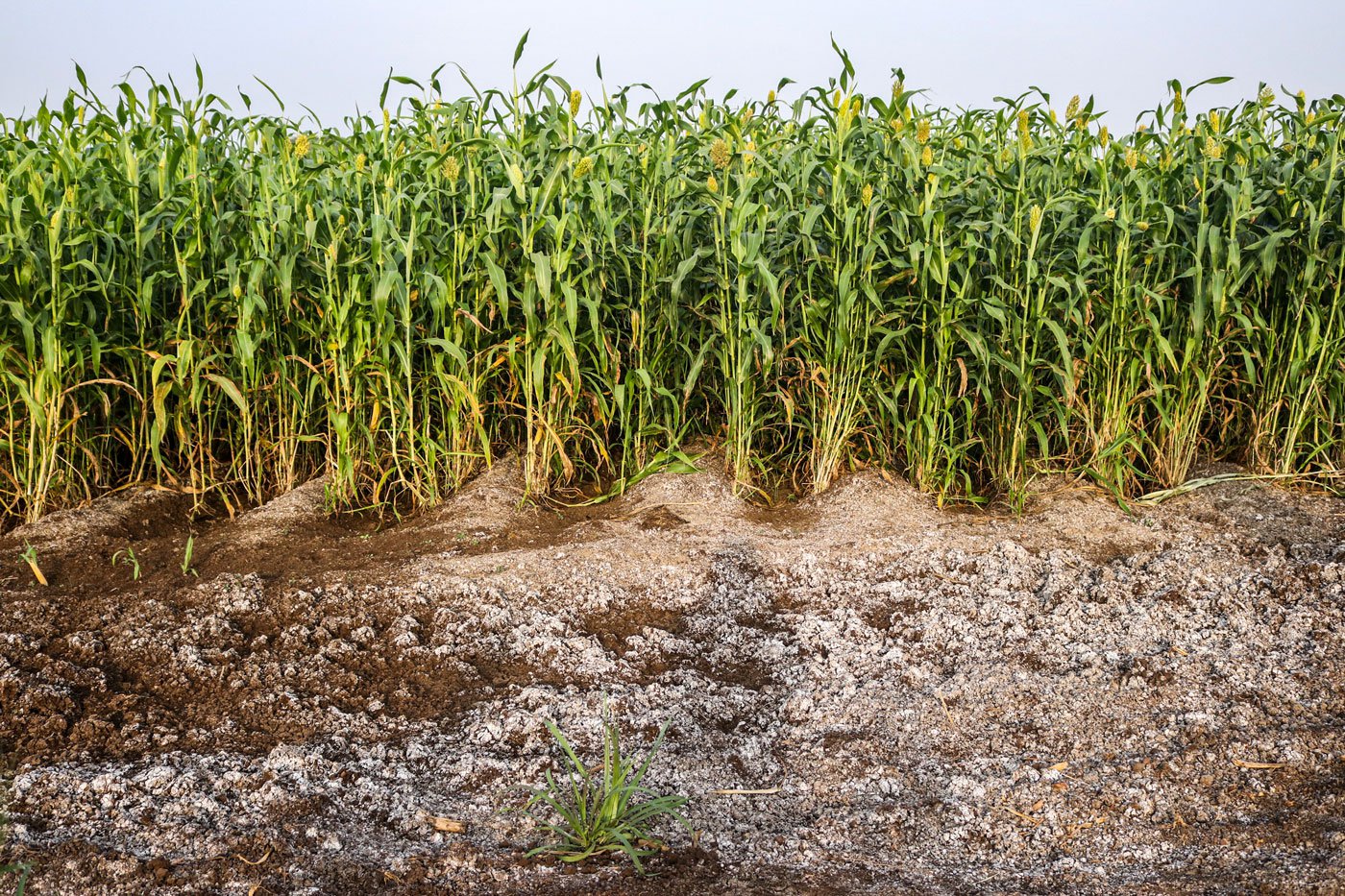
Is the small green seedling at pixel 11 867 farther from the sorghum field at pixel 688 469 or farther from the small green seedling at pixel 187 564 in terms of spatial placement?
the small green seedling at pixel 187 564

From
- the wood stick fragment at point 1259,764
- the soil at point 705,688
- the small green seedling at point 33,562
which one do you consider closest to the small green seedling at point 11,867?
the soil at point 705,688

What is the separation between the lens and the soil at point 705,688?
2.20 m

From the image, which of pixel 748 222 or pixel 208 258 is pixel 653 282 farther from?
pixel 208 258

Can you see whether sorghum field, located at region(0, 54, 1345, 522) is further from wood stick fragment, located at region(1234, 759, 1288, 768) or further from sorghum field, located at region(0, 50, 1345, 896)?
wood stick fragment, located at region(1234, 759, 1288, 768)

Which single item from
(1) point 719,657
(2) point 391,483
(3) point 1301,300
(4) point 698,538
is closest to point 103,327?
(2) point 391,483

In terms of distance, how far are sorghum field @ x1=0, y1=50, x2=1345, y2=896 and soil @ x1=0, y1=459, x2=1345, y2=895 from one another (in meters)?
0.02

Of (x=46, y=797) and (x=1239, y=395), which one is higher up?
(x=1239, y=395)

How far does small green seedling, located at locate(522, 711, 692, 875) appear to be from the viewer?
215 centimetres

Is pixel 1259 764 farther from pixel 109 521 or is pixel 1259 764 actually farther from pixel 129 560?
pixel 109 521

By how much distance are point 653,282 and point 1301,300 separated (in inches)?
94.3

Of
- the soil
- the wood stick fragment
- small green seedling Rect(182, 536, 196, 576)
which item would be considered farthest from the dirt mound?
the wood stick fragment

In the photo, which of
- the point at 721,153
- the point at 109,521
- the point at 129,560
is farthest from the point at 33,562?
the point at 721,153

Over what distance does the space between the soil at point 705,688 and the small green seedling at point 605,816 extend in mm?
54

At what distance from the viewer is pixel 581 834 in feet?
7.09
